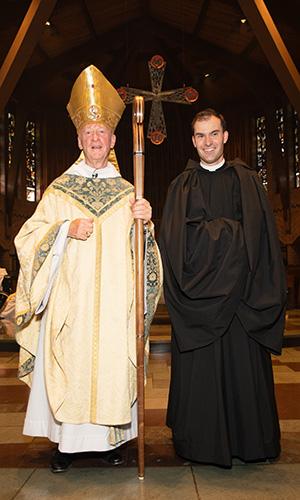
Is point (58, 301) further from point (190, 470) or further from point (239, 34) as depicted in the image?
point (239, 34)

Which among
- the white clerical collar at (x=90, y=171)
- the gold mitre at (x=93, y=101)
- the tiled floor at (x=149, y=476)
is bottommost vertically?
the tiled floor at (x=149, y=476)

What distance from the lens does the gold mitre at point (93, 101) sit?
2.63 metres

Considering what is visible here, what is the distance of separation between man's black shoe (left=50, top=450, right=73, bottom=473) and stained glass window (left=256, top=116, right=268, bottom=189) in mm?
12310

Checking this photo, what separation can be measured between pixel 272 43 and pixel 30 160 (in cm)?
854

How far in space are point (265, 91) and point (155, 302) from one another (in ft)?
39.1

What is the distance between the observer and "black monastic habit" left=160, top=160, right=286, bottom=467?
2.46 m

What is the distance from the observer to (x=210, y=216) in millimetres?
2658

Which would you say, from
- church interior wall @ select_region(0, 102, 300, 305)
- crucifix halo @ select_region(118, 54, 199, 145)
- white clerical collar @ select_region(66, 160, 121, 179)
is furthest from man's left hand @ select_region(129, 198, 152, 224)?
church interior wall @ select_region(0, 102, 300, 305)

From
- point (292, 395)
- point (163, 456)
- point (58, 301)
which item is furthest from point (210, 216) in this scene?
point (292, 395)

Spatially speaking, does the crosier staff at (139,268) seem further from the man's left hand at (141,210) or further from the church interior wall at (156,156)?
the church interior wall at (156,156)

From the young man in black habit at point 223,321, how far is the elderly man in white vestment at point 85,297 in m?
0.19

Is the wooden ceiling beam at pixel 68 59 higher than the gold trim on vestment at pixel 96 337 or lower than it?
higher

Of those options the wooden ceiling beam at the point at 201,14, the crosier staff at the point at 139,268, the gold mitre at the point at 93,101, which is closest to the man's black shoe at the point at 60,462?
the crosier staff at the point at 139,268

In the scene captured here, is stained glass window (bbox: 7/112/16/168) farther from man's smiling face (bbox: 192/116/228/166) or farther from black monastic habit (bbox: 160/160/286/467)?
black monastic habit (bbox: 160/160/286/467)
